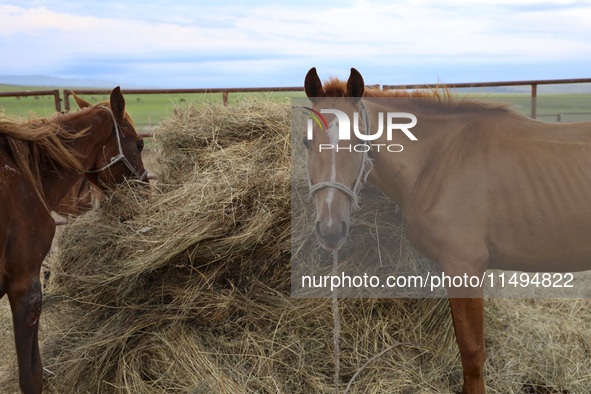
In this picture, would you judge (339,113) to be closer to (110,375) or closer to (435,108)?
(435,108)

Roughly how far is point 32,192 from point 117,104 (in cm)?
86

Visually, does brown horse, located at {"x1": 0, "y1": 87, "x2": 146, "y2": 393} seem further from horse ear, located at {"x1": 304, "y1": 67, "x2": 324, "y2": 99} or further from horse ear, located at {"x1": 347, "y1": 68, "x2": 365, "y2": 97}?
horse ear, located at {"x1": 347, "y1": 68, "x2": 365, "y2": 97}

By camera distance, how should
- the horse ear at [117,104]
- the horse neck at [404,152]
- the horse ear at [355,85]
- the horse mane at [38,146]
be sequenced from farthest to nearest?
the horse ear at [117,104] → the horse mane at [38,146] → the horse neck at [404,152] → the horse ear at [355,85]

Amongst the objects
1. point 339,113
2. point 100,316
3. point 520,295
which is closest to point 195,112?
point 100,316

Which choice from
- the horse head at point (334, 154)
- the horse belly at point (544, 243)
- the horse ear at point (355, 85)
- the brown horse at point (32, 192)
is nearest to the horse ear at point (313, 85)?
the horse head at point (334, 154)

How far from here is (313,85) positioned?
2.37 m

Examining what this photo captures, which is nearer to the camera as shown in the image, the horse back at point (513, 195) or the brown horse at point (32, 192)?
the horse back at point (513, 195)

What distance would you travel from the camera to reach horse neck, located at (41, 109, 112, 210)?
298 centimetres

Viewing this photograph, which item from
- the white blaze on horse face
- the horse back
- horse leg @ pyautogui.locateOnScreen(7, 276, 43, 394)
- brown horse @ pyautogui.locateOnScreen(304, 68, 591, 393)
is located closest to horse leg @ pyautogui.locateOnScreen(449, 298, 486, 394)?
brown horse @ pyautogui.locateOnScreen(304, 68, 591, 393)

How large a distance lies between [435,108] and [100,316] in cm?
244

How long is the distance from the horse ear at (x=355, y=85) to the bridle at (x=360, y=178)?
0.22ft

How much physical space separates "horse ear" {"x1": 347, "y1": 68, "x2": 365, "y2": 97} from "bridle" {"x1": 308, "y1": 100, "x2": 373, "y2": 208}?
0.22 feet

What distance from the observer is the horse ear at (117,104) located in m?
3.26

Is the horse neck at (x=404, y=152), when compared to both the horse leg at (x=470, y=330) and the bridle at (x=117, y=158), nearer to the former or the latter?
the horse leg at (x=470, y=330)
